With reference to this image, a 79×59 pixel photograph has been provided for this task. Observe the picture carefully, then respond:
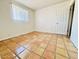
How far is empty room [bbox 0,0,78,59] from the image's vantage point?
2619 mm

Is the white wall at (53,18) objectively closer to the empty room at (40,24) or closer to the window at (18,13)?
the empty room at (40,24)

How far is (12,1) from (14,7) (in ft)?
1.10

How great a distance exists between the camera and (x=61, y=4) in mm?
4547

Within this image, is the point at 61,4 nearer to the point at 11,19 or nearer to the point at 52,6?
the point at 52,6

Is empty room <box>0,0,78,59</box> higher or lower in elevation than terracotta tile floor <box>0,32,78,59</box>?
higher

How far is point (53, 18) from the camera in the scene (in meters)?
4.98

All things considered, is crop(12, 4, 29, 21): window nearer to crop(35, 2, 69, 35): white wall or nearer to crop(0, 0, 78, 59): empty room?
crop(0, 0, 78, 59): empty room

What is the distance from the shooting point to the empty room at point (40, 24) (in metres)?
2.62

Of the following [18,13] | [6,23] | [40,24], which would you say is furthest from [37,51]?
[40,24]

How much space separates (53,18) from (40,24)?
137 centimetres

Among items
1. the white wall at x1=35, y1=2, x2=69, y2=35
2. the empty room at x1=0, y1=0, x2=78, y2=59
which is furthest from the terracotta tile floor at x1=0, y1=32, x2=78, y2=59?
the white wall at x1=35, y1=2, x2=69, y2=35

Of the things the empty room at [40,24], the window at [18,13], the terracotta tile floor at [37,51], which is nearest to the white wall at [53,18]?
the empty room at [40,24]

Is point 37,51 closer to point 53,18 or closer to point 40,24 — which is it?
point 53,18

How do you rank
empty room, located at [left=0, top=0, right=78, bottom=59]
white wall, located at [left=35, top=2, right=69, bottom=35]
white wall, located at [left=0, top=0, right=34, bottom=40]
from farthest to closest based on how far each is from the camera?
white wall, located at [left=35, top=2, right=69, bottom=35] < white wall, located at [left=0, top=0, right=34, bottom=40] < empty room, located at [left=0, top=0, right=78, bottom=59]
